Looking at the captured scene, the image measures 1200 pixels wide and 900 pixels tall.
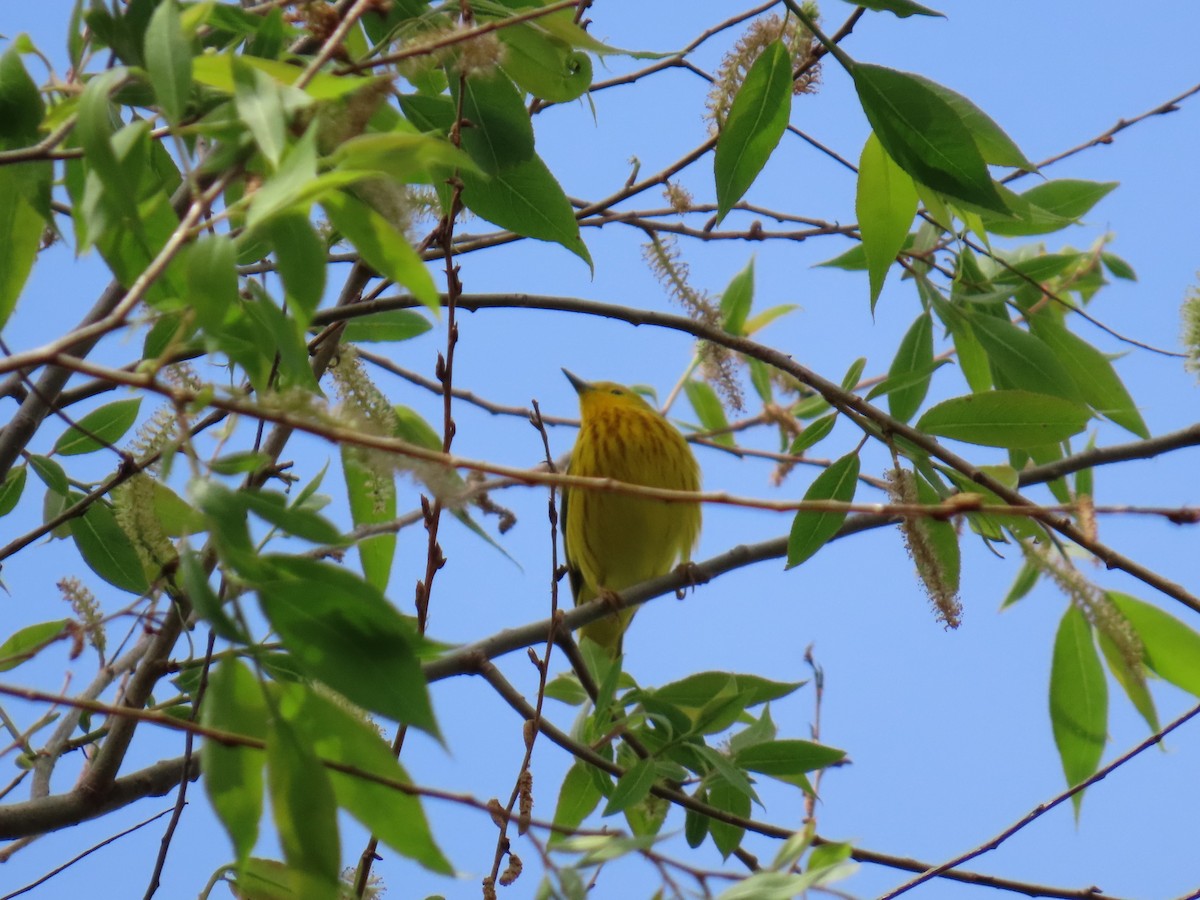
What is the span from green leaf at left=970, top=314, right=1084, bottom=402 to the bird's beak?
3397mm

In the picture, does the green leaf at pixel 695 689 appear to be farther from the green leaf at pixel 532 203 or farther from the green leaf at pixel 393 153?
the green leaf at pixel 393 153

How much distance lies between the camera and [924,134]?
1.61m

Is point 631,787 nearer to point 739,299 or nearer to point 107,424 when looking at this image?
point 107,424

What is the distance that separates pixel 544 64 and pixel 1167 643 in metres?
1.41

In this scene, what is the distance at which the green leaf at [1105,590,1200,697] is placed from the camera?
2.05 meters

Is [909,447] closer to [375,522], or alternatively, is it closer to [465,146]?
[465,146]

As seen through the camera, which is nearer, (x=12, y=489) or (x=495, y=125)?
(x=495, y=125)

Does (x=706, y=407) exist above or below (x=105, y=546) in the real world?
above

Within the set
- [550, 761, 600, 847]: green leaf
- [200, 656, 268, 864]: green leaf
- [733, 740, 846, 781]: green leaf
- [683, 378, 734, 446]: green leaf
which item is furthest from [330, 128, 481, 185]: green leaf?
[683, 378, 734, 446]: green leaf

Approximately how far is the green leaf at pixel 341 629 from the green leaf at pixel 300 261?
24cm

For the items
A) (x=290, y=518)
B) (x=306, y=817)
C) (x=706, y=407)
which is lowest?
(x=306, y=817)

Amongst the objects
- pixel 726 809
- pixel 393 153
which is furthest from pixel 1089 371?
pixel 393 153

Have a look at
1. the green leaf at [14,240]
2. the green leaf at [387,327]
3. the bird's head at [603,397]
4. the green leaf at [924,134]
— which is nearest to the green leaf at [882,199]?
the green leaf at [924,134]

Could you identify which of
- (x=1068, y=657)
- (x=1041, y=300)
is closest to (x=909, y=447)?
(x=1068, y=657)
